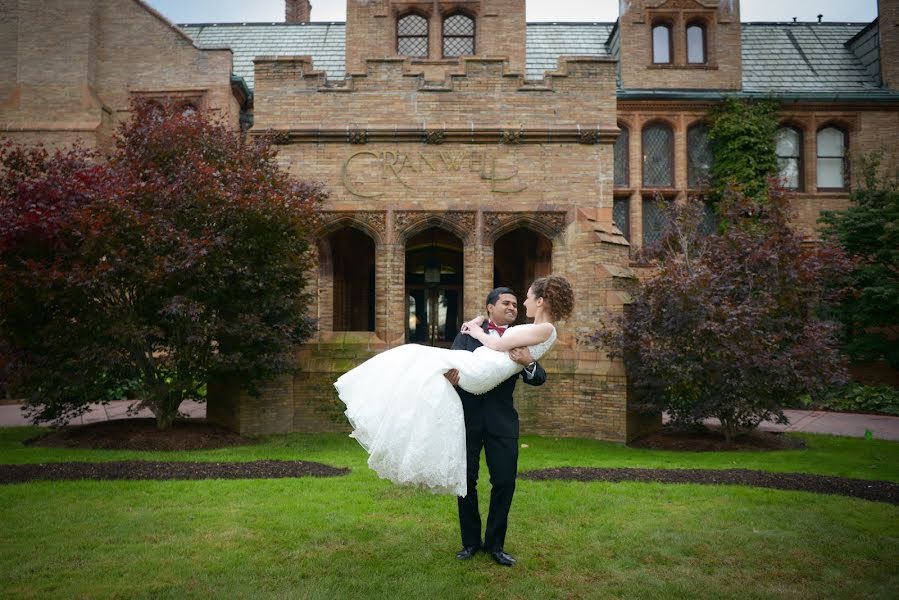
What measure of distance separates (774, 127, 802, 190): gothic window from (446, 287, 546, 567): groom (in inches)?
764

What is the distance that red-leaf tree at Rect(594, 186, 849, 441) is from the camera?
11.2 metres

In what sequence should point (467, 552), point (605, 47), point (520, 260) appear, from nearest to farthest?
point (467, 552), point (520, 260), point (605, 47)

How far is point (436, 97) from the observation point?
13656 millimetres

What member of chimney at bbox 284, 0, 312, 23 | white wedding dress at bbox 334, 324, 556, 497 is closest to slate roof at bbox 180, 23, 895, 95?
chimney at bbox 284, 0, 312, 23

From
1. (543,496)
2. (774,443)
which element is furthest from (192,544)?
(774,443)

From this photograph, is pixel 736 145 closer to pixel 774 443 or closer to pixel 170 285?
pixel 774 443

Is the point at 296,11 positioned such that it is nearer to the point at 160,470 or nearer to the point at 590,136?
the point at 590,136

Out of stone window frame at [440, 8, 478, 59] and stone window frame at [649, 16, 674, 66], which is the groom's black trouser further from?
stone window frame at [649, 16, 674, 66]

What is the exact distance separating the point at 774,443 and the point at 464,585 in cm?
947

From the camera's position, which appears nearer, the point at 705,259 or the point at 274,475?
the point at 274,475

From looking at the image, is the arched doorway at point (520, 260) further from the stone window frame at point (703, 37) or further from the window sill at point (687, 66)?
the stone window frame at point (703, 37)

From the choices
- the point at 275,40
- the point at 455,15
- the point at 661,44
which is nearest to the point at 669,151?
the point at 661,44

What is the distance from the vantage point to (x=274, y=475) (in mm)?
8305

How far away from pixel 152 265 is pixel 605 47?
60.7 feet
